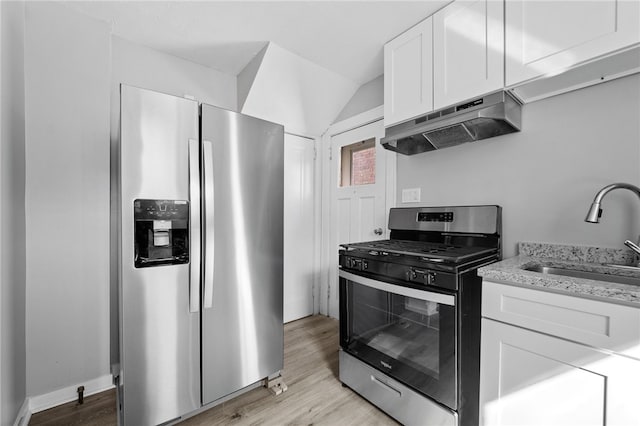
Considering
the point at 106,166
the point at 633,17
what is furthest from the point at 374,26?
the point at 106,166

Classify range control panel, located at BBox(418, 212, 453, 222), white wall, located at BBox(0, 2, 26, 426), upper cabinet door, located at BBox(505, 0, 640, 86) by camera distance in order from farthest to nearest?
range control panel, located at BBox(418, 212, 453, 222) → white wall, located at BBox(0, 2, 26, 426) → upper cabinet door, located at BBox(505, 0, 640, 86)

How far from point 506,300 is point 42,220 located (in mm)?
2606

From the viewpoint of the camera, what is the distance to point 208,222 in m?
1.47

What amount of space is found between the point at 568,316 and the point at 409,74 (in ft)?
5.18

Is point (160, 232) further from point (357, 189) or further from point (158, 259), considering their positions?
point (357, 189)

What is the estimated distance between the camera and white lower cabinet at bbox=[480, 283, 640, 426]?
3.02ft

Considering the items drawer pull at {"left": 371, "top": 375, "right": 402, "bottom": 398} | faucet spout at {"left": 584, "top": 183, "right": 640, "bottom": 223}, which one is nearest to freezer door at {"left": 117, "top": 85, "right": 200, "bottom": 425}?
drawer pull at {"left": 371, "top": 375, "right": 402, "bottom": 398}

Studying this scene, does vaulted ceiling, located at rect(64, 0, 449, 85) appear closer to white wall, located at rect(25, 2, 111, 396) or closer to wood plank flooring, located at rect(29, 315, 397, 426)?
white wall, located at rect(25, 2, 111, 396)

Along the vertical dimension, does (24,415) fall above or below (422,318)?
below

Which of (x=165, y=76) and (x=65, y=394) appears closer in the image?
(x=65, y=394)

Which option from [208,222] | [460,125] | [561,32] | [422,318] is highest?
[561,32]

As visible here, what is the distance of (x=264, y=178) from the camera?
1.71m

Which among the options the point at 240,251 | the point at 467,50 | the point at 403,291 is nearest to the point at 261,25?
Result: the point at 467,50

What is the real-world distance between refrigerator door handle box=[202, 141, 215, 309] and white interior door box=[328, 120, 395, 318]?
4.95ft
